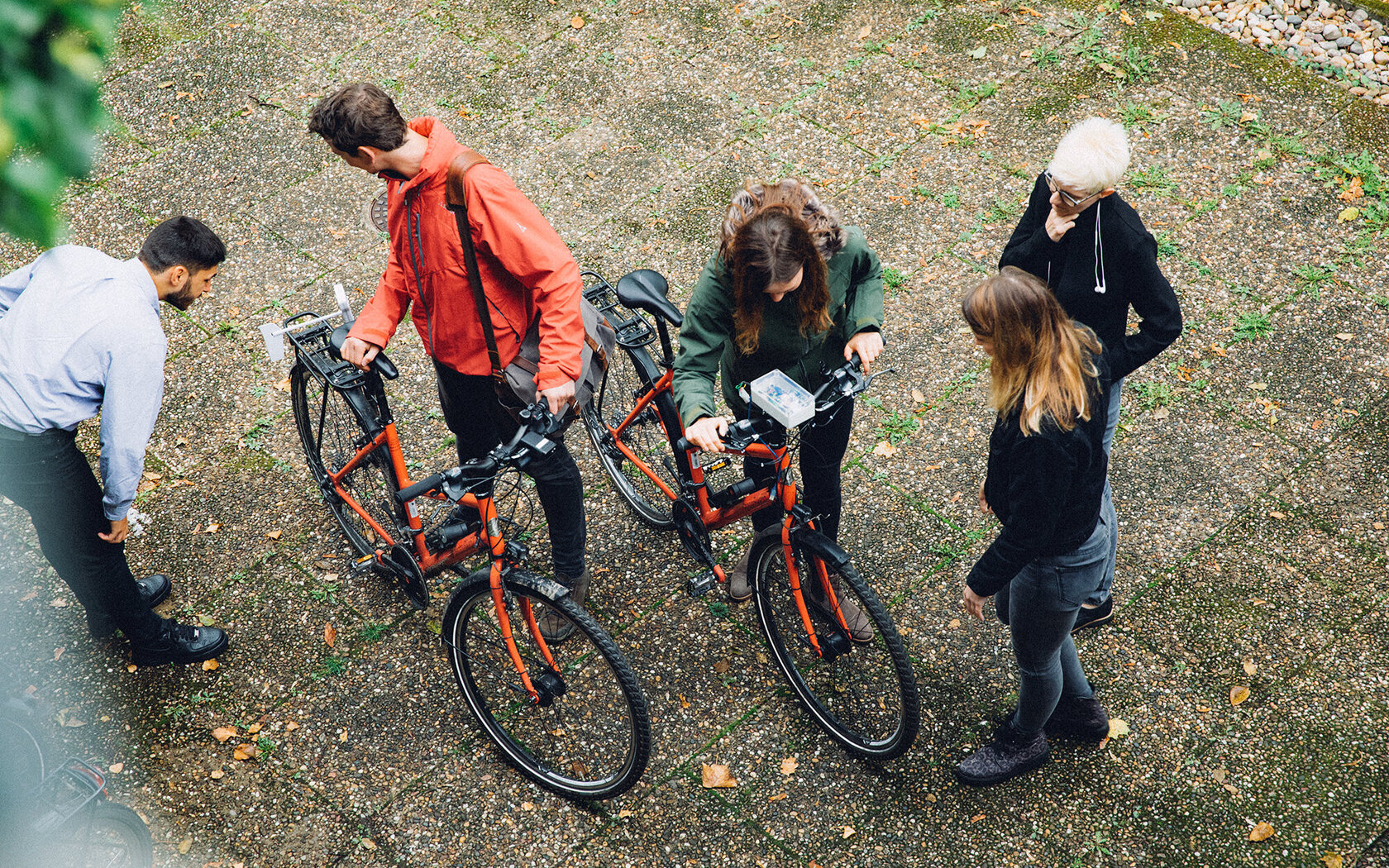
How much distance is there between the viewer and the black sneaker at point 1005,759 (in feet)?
12.1

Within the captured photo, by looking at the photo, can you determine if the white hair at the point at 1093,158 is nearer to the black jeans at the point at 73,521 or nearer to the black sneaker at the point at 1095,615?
the black sneaker at the point at 1095,615

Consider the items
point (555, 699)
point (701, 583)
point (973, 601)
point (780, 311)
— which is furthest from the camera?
point (701, 583)

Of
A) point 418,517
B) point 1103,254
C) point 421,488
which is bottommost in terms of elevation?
point 418,517

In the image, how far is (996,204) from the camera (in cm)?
606

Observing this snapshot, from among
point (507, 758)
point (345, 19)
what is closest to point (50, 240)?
point (507, 758)

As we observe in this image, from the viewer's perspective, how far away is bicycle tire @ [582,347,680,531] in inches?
182

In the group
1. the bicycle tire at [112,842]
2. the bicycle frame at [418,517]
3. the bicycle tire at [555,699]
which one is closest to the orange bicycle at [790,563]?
the bicycle tire at [555,699]

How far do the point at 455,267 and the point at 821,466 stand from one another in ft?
5.23

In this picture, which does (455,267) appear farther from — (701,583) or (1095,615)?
(1095,615)

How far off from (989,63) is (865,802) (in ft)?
17.7

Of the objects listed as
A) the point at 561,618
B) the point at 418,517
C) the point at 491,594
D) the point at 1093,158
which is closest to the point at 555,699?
the point at 561,618

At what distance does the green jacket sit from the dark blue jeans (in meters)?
1.03

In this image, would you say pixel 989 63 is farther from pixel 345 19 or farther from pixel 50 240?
pixel 50 240

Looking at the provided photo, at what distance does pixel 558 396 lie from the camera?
137 inches
